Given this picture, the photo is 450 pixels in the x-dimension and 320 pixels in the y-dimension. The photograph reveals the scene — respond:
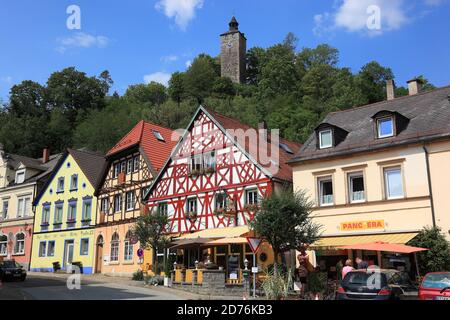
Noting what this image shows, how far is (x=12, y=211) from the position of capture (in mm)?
45562

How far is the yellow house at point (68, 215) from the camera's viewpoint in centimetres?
3844

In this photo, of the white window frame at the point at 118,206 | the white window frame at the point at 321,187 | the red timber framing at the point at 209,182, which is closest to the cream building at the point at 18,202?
the white window frame at the point at 118,206

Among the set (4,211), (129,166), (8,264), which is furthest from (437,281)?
(4,211)

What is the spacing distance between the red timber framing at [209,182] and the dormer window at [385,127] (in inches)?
230

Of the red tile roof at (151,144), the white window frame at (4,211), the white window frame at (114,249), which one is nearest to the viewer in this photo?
the red tile roof at (151,144)

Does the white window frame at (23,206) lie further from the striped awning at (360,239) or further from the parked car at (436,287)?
the parked car at (436,287)

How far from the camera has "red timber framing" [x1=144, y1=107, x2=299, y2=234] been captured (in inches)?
1076

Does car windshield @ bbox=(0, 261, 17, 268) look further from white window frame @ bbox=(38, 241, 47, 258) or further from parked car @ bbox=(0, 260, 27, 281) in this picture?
white window frame @ bbox=(38, 241, 47, 258)

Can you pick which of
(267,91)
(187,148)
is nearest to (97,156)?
(187,148)

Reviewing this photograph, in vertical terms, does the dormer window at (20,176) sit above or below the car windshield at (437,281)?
above

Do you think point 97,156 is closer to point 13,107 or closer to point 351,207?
point 351,207

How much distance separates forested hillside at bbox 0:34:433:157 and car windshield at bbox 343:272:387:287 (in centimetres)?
3938

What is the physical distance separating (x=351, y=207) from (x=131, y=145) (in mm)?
17443

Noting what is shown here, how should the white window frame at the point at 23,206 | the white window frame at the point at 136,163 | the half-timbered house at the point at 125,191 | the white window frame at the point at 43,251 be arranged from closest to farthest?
the half-timbered house at the point at 125,191, the white window frame at the point at 136,163, the white window frame at the point at 43,251, the white window frame at the point at 23,206
